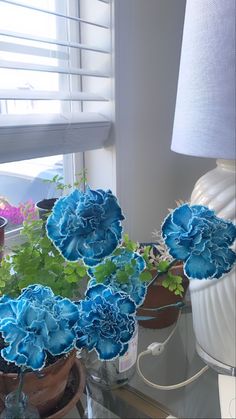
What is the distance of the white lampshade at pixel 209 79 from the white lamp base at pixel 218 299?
77 mm

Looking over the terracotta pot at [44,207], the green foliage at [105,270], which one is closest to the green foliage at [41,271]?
the green foliage at [105,270]

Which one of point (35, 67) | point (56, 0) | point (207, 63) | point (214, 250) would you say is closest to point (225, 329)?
point (214, 250)

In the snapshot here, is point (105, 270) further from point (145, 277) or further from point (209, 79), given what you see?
point (209, 79)

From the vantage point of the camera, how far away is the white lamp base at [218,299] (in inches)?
23.1

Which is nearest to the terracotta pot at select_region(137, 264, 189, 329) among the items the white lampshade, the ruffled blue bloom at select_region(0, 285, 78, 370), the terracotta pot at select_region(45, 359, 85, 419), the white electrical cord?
the white electrical cord

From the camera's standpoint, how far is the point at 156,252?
2.62ft

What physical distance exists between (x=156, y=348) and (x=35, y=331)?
44cm

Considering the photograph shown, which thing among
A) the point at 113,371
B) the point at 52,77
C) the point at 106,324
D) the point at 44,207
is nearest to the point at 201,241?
the point at 106,324

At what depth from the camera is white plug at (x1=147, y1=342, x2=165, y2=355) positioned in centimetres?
71

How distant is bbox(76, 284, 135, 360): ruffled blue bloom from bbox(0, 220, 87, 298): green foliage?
14 centimetres

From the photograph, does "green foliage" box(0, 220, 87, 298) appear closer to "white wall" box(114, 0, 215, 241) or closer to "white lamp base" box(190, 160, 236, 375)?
"white lamp base" box(190, 160, 236, 375)

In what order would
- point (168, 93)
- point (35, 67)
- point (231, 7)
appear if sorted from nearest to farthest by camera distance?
point (231, 7)
point (35, 67)
point (168, 93)

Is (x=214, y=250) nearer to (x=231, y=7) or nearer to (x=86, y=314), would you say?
(x=86, y=314)

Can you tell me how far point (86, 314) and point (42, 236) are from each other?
225 millimetres
